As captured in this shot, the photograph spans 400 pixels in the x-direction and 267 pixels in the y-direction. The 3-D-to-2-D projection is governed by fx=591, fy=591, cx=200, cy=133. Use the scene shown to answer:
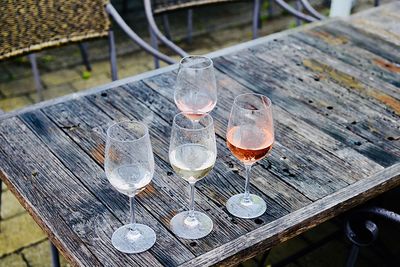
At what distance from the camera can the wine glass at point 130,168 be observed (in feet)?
3.67

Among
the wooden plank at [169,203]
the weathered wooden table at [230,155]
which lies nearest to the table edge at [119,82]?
the weathered wooden table at [230,155]

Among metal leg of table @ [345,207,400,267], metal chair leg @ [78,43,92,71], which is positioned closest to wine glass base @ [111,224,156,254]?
metal leg of table @ [345,207,400,267]

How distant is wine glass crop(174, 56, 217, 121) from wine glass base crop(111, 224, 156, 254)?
326 mm

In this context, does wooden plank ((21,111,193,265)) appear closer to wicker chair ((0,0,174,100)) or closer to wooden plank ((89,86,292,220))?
wooden plank ((89,86,292,220))

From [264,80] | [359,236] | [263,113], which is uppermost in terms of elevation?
[263,113]

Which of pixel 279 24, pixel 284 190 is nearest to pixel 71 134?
pixel 284 190

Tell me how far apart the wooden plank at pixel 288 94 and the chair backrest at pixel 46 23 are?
668mm

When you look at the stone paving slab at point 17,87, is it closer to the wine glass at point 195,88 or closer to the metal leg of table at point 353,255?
the wine glass at point 195,88

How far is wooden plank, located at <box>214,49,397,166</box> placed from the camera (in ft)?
5.18

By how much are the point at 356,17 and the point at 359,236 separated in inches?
47.0

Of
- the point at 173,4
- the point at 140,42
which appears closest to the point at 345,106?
the point at 140,42

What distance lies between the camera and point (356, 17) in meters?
2.41

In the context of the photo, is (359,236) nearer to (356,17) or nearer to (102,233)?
(102,233)

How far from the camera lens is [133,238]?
4.04 ft
